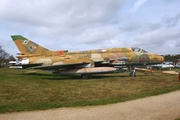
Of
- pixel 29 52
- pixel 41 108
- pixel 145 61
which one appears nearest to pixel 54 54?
pixel 29 52

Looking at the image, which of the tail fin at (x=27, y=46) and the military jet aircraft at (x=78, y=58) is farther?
the tail fin at (x=27, y=46)

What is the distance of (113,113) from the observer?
20.5ft

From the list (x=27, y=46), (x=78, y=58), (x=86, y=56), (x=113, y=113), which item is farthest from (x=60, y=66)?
(x=113, y=113)

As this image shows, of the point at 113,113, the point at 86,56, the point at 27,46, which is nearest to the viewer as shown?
the point at 113,113

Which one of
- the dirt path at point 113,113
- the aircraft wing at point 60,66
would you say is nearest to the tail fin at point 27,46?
the aircraft wing at point 60,66

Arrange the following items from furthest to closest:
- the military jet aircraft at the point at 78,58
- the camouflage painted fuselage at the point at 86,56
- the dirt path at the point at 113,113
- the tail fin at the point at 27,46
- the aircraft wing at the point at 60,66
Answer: the tail fin at the point at 27,46, the camouflage painted fuselage at the point at 86,56, the military jet aircraft at the point at 78,58, the aircraft wing at the point at 60,66, the dirt path at the point at 113,113

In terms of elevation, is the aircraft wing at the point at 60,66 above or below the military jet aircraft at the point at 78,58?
below

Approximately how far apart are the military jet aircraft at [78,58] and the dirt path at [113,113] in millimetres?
12588

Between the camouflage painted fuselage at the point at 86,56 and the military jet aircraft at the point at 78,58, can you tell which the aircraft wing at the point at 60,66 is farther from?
the camouflage painted fuselage at the point at 86,56

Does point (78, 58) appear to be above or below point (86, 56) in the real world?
below

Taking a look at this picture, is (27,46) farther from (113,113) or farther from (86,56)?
(113,113)

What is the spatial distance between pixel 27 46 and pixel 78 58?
6142 mm

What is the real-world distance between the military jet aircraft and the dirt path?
1259 cm

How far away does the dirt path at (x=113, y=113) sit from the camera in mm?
5781
